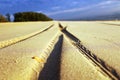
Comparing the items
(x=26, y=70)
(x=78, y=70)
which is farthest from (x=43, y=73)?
(x=78, y=70)

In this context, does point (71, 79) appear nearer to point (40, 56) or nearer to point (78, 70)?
point (78, 70)

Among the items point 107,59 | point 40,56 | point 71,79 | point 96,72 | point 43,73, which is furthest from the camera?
point 40,56

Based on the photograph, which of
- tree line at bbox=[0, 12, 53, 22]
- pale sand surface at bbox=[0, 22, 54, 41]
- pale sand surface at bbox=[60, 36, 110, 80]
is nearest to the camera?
pale sand surface at bbox=[60, 36, 110, 80]

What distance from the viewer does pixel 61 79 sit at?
1.11 m

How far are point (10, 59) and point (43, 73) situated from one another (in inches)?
12.4

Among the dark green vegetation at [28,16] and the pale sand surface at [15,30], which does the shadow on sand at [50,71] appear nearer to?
the pale sand surface at [15,30]

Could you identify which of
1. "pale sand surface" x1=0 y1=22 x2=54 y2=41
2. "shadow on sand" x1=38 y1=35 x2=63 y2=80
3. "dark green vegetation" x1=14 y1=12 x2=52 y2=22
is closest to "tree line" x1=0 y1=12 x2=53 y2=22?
"dark green vegetation" x1=14 y1=12 x2=52 y2=22

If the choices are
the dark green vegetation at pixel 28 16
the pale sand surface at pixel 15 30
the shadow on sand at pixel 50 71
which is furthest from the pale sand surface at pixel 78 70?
the dark green vegetation at pixel 28 16

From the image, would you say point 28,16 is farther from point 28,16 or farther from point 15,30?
point 15,30

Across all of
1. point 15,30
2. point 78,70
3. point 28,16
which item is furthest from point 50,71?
point 28,16

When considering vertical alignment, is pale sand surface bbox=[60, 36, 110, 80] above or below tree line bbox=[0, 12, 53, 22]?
above

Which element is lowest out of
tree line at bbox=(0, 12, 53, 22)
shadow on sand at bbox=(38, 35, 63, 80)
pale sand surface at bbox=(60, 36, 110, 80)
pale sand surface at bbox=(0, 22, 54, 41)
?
tree line at bbox=(0, 12, 53, 22)

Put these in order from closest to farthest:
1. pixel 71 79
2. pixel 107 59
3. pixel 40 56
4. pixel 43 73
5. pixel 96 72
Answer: pixel 71 79 < pixel 96 72 < pixel 43 73 < pixel 107 59 < pixel 40 56

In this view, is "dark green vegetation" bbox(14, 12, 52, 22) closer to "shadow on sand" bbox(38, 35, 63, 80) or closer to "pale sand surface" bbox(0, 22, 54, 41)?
"pale sand surface" bbox(0, 22, 54, 41)
